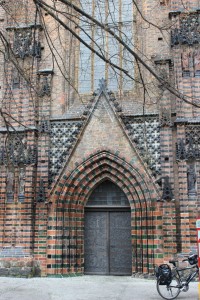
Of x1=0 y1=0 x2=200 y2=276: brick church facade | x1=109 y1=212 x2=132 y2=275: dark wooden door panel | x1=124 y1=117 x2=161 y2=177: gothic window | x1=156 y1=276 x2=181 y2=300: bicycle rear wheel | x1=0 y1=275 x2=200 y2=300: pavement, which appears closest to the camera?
x1=156 y1=276 x2=181 y2=300: bicycle rear wheel

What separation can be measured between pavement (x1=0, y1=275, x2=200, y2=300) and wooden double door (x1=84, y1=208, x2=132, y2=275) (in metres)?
0.50

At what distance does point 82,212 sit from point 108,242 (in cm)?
121

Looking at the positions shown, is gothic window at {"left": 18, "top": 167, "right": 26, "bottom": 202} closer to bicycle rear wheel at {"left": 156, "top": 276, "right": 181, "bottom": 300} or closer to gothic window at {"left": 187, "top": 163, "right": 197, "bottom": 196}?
gothic window at {"left": 187, "top": 163, "right": 197, "bottom": 196}

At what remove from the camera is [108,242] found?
11602 mm

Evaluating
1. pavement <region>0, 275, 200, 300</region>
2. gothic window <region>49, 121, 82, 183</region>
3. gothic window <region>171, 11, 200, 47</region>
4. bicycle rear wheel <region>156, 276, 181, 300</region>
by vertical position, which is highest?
gothic window <region>171, 11, 200, 47</region>

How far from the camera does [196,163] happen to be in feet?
35.9

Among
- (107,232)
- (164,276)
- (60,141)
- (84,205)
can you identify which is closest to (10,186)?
(60,141)

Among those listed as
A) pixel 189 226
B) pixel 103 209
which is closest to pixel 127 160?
pixel 103 209

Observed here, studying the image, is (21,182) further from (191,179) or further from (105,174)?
(191,179)

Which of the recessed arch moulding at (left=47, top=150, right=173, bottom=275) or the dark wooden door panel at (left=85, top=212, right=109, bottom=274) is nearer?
the recessed arch moulding at (left=47, top=150, right=173, bottom=275)

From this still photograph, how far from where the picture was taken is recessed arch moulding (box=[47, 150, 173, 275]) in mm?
10672

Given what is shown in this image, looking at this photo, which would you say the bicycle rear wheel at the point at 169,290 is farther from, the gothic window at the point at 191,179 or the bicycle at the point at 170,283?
the gothic window at the point at 191,179

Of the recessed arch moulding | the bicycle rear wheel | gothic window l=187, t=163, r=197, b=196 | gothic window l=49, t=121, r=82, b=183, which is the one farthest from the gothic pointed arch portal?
the bicycle rear wheel

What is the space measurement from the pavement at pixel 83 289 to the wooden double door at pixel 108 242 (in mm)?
502
